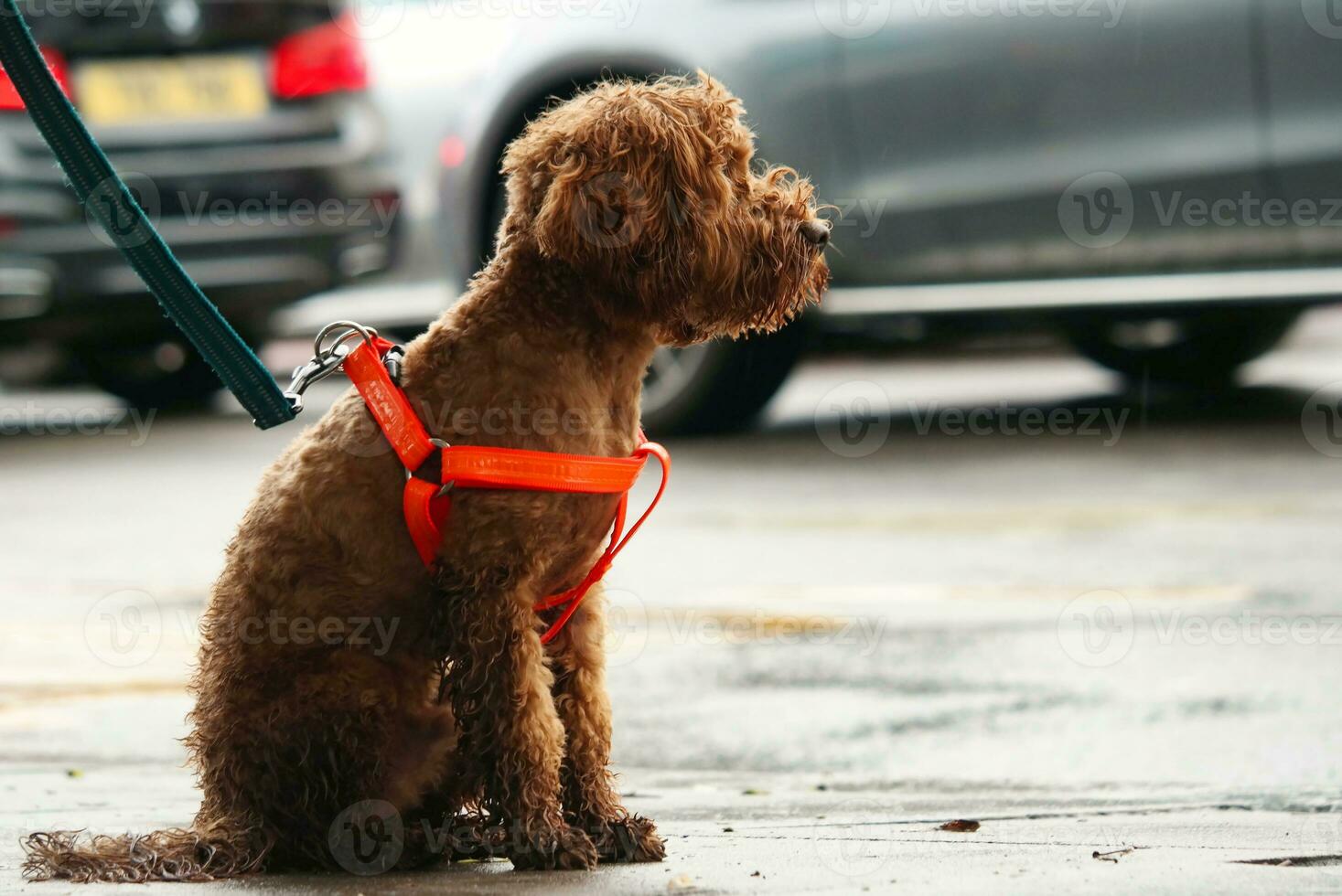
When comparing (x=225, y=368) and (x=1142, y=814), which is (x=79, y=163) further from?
(x=1142, y=814)

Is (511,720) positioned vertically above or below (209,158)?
below

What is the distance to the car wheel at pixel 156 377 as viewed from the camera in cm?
1115

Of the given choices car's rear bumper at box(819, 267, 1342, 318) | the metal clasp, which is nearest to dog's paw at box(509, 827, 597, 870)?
the metal clasp

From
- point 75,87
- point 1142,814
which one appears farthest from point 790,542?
point 75,87

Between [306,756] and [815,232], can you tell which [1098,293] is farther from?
[306,756]

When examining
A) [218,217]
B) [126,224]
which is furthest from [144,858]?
[218,217]

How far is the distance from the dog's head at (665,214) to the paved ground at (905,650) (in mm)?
1138

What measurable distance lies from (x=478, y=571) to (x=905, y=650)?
8.19 feet

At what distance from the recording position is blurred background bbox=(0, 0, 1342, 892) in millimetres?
4438

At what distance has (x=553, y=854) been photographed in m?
3.29

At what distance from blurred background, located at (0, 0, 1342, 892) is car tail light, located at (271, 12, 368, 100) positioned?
0.02 metres

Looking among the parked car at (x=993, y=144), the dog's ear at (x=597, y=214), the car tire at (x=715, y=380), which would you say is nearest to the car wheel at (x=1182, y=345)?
the parked car at (x=993, y=144)

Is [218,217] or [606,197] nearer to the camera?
[606,197]

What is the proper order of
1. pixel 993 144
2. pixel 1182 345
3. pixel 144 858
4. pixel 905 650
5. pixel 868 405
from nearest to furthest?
pixel 144 858 < pixel 905 650 < pixel 993 144 < pixel 1182 345 < pixel 868 405
